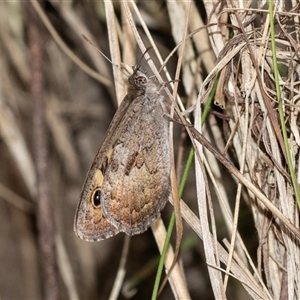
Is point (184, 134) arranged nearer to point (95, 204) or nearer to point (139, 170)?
point (139, 170)

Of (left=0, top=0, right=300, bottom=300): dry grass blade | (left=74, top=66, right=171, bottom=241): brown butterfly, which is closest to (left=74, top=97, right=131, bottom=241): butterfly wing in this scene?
(left=74, top=66, right=171, bottom=241): brown butterfly

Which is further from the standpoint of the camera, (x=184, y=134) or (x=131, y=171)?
(x=184, y=134)

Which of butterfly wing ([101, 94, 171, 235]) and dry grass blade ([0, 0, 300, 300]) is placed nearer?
dry grass blade ([0, 0, 300, 300])

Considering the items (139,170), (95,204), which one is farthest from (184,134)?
(95,204)

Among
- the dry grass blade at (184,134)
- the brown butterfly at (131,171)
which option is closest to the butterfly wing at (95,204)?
the brown butterfly at (131,171)

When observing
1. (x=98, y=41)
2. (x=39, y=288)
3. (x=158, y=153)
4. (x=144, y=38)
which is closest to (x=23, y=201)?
(x=39, y=288)

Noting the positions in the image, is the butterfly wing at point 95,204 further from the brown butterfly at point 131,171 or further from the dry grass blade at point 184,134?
the dry grass blade at point 184,134

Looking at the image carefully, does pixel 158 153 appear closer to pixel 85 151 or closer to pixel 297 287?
pixel 297 287

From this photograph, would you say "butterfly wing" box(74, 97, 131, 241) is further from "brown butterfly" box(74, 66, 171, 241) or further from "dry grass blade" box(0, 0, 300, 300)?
"dry grass blade" box(0, 0, 300, 300)
